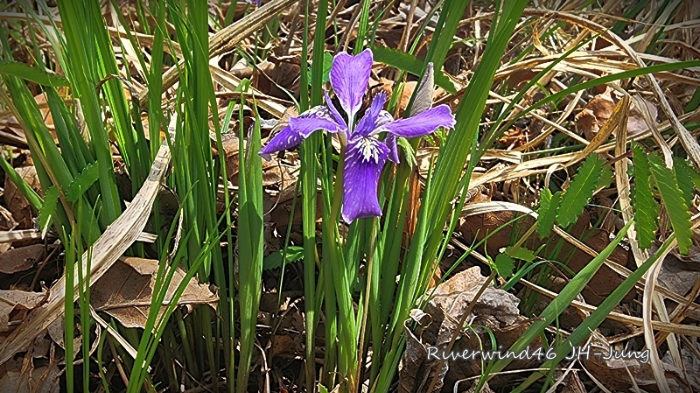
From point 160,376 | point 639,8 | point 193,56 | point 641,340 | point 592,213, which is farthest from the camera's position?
point 639,8

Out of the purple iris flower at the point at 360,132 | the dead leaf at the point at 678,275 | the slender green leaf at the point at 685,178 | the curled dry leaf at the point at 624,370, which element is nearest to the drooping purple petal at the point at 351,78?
the purple iris flower at the point at 360,132

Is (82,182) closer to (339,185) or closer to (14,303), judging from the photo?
(14,303)

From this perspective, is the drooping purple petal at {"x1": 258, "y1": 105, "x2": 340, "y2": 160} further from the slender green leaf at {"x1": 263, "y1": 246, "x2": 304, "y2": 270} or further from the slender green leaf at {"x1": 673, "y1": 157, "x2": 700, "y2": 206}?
the slender green leaf at {"x1": 673, "y1": 157, "x2": 700, "y2": 206}

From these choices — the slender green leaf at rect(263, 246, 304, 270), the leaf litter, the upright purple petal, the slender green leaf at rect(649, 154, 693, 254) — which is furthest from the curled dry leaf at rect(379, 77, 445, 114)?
the slender green leaf at rect(649, 154, 693, 254)

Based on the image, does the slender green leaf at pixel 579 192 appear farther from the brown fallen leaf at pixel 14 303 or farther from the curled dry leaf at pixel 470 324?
the brown fallen leaf at pixel 14 303

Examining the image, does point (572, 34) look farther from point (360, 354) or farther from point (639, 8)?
point (360, 354)

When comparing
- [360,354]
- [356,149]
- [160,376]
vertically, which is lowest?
[160,376]

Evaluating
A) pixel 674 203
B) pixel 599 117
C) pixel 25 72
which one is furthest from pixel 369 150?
pixel 599 117

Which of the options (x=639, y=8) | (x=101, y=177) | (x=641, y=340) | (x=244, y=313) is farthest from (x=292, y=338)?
(x=639, y=8)
